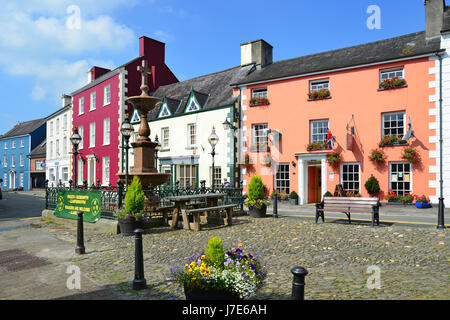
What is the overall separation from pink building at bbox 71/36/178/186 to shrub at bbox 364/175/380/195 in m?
19.9

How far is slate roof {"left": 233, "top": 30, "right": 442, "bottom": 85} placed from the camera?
1650 centimetres

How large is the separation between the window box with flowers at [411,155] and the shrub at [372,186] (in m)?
1.82

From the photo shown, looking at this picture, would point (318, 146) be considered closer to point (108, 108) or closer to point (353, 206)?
point (353, 206)

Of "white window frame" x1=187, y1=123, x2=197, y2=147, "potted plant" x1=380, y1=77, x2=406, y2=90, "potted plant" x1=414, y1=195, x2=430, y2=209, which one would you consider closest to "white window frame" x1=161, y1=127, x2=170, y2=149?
"white window frame" x1=187, y1=123, x2=197, y2=147

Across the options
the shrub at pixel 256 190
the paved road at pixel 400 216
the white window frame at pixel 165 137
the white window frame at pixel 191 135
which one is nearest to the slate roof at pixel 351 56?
the white window frame at pixel 191 135

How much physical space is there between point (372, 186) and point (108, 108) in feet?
76.4

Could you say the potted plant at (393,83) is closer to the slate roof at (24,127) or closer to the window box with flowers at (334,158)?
the window box with flowers at (334,158)

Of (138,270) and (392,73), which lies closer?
(138,270)

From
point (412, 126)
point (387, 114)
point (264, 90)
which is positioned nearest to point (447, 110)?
point (412, 126)

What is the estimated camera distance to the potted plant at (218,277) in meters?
3.73

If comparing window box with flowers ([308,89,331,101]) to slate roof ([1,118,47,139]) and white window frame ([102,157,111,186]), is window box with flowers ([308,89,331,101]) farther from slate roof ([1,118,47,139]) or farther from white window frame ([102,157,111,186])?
slate roof ([1,118,47,139])

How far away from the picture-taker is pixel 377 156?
16594 mm

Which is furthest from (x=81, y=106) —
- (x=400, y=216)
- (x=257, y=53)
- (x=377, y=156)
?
(x=400, y=216)
